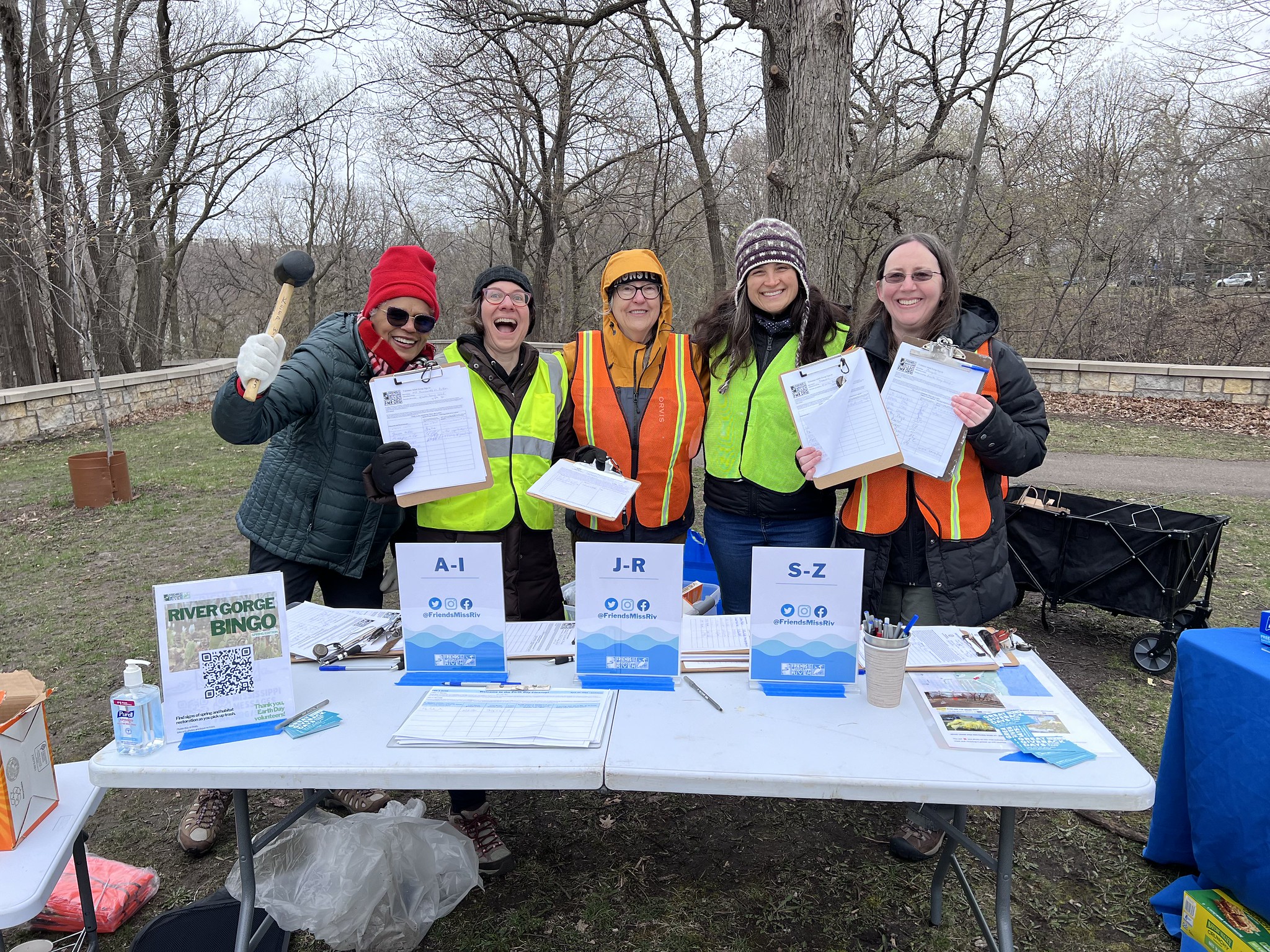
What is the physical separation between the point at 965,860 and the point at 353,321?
2937mm

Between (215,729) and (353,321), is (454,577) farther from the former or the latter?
(353,321)

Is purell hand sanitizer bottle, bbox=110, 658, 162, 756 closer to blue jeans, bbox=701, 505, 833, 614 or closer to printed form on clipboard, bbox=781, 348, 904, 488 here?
blue jeans, bbox=701, 505, 833, 614

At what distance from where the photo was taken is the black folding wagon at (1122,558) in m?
3.97

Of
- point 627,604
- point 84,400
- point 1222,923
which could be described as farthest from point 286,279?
point 84,400

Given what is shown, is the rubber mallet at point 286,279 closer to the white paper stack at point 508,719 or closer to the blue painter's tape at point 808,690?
the white paper stack at point 508,719

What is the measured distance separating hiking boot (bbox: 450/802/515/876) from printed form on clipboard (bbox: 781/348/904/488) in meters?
1.65

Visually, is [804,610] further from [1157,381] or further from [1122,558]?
[1157,381]

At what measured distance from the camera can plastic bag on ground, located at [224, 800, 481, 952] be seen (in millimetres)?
2129

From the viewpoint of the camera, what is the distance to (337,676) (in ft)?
7.37

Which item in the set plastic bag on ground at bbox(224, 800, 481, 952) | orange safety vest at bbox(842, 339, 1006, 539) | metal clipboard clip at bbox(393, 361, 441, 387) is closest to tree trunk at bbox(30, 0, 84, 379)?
metal clipboard clip at bbox(393, 361, 441, 387)

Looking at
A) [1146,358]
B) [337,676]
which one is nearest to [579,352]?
[337,676]

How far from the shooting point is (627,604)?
2.10 metres

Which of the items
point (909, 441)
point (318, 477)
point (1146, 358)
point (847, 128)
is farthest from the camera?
point (1146, 358)

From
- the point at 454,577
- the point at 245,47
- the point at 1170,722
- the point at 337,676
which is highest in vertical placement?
the point at 245,47
